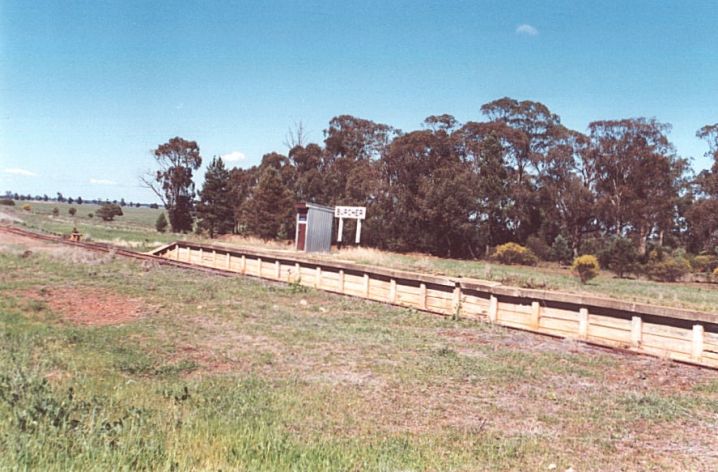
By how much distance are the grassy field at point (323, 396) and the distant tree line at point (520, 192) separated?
28.6m

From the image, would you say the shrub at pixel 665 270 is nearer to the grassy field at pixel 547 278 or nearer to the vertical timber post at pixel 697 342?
the grassy field at pixel 547 278

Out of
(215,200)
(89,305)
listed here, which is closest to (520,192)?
(215,200)

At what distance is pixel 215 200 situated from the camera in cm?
4759

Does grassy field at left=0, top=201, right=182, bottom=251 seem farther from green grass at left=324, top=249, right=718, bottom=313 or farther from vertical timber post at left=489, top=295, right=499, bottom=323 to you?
vertical timber post at left=489, top=295, right=499, bottom=323

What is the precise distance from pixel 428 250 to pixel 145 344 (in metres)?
32.3

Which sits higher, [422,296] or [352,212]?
[352,212]

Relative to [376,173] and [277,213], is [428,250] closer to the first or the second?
[376,173]

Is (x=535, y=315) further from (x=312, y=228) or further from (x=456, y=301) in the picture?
(x=312, y=228)

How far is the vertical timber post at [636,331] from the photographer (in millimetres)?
7059

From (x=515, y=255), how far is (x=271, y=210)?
19.3m

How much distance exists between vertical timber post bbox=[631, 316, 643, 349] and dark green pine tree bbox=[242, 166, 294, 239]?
33213mm

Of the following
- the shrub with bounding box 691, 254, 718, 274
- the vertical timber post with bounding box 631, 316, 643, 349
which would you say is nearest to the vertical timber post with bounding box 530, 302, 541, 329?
the vertical timber post with bounding box 631, 316, 643, 349

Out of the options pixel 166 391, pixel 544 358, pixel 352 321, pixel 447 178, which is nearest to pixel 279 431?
pixel 166 391

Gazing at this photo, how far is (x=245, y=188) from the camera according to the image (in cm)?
5562
